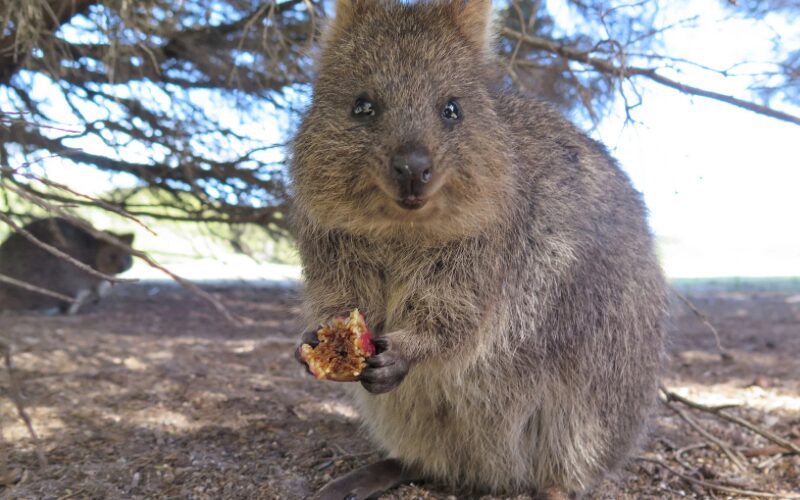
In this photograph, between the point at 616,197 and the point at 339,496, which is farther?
the point at 616,197

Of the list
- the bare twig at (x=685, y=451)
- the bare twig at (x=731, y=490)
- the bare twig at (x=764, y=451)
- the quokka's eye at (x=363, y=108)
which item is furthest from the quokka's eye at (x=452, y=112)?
the bare twig at (x=764, y=451)

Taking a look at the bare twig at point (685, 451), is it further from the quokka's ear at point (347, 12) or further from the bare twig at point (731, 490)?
the quokka's ear at point (347, 12)

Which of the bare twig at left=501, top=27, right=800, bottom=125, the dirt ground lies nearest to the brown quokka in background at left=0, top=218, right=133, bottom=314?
the dirt ground

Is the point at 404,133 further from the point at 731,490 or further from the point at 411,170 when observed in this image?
the point at 731,490

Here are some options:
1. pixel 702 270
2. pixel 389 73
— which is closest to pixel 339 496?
pixel 389 73

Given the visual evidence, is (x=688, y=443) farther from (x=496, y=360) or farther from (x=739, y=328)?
(x=739, y=328)

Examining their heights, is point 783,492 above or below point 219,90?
below
